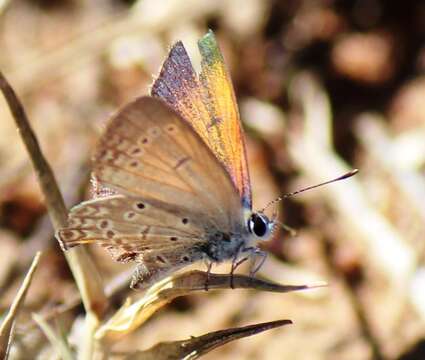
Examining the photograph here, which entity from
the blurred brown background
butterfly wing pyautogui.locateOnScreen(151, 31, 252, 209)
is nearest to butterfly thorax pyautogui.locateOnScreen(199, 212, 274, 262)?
butterfly wing pyautogui.locateOnScreen(151, 31, 252, 209)

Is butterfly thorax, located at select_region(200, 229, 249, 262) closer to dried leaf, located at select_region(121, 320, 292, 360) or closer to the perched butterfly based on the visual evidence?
the perched butterfly

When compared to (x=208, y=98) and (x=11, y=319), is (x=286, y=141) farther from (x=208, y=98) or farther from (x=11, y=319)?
(x=11, y=319)

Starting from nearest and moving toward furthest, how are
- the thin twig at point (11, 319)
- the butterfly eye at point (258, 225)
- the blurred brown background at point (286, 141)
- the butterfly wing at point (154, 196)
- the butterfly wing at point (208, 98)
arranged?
the thin twig at point (11, 319)
the butterfly wing at point (154, 196)
the butterfly wing at point (208, 98)
the butterfly eye at point (258, 225)
the blurred brown background at point (286, 141)

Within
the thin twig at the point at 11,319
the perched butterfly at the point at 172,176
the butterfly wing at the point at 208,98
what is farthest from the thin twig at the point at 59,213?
the butterfly wing at the point at 208,98

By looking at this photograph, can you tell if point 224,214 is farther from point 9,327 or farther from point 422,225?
point 422,225

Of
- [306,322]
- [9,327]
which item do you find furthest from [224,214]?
[306,322]

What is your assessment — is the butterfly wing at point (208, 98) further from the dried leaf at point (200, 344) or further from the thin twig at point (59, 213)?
the dried leaf at point (200, 344)
